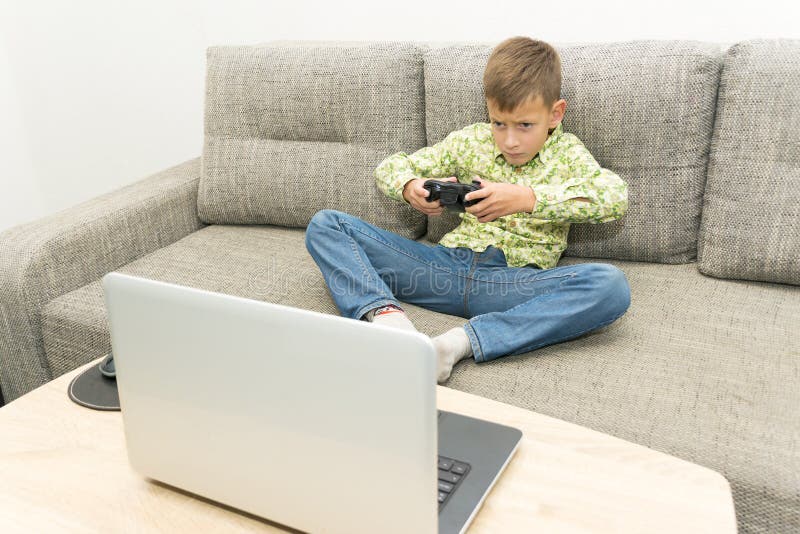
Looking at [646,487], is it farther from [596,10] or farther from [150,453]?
[596,10]

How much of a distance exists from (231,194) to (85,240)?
15.9 inches

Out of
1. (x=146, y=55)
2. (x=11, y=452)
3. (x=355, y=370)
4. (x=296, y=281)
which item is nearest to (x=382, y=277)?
(x=296, y=281)

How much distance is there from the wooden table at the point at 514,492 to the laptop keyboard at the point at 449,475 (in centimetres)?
4

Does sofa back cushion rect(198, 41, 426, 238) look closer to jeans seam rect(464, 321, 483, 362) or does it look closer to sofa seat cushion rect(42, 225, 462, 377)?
sofa seat cushion rect(42, 225, 462, 377)

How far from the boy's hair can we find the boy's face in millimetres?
15

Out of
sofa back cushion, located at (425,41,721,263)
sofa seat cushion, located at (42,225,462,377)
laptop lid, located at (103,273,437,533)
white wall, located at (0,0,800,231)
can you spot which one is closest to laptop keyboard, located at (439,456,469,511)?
laptop lid, located at (103,273,437,533)

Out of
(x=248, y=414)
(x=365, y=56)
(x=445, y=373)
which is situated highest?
(x=365, y=56)

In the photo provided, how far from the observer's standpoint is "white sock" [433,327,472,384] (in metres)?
1.38

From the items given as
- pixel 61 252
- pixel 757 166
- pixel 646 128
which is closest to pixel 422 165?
pixel 646 128

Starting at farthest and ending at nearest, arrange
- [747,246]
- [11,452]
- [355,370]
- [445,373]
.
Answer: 1. [747,246]
2. [445,373]
3. [11,452]
4. [355,370]

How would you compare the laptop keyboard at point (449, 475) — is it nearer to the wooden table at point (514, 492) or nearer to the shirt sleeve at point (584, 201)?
the wooden table at point (514, 492)

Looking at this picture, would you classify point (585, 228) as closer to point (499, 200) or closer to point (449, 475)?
point (499, 200)

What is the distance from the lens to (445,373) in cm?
139

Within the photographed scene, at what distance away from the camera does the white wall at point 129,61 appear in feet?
7.34
